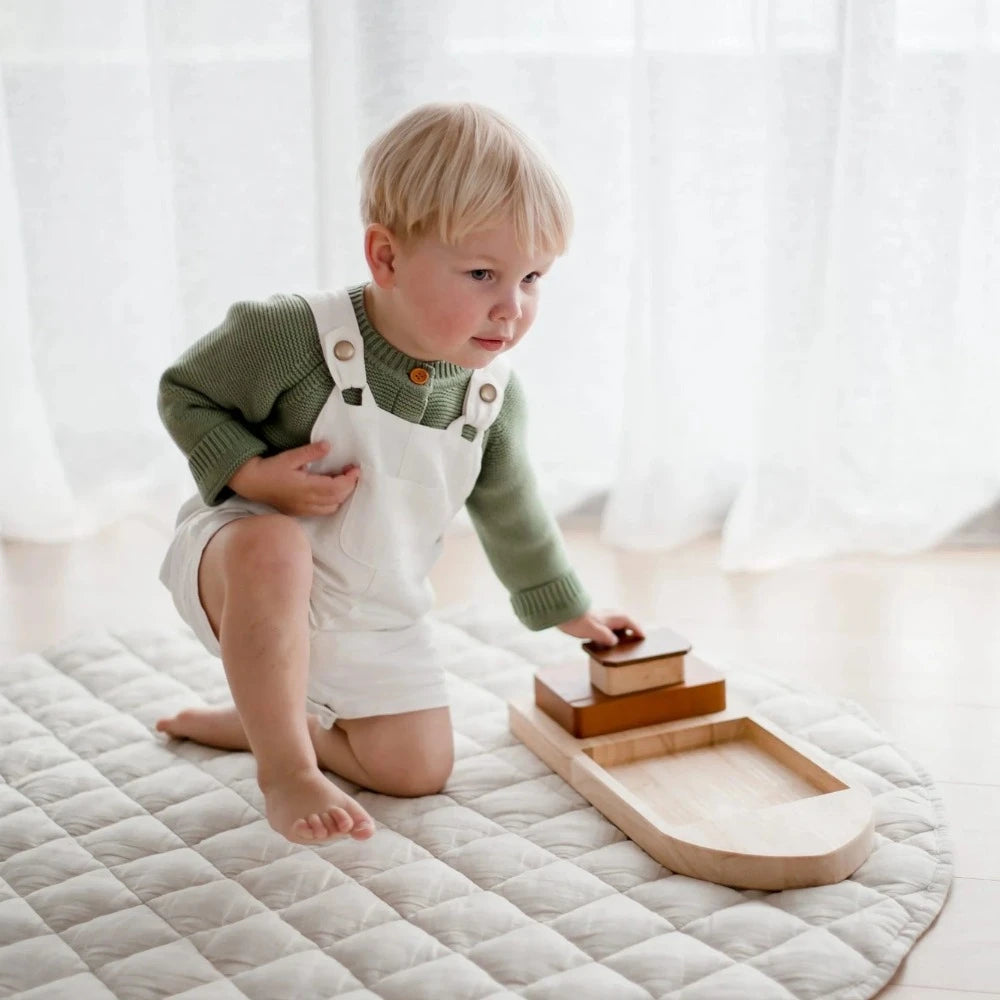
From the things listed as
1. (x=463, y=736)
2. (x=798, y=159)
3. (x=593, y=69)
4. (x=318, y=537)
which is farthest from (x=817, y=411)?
(x=318, y=537)

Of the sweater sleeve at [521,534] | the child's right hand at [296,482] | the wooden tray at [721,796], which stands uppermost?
the child's right hand at [296,482]

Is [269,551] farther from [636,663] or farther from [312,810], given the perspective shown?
[636,663]

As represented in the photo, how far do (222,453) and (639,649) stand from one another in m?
0.42

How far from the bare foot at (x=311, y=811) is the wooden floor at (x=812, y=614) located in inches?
18.7

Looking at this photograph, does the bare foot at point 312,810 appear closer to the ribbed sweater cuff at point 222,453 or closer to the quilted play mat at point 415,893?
the quilted play mat at point 415,893

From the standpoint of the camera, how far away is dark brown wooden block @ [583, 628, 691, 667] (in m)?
1.29

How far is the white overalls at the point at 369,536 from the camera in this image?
1.21 m

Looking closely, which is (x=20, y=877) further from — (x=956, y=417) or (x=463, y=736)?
(x=956, y=417)

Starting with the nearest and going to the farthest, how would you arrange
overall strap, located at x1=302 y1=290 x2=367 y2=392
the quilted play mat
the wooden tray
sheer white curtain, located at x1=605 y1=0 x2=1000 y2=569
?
the quilted play mat
the wooden tray
overall strap, located at x1=302 y1=290 x2=367 y2=392
sheer white curtain, located at x1=605 y1=0 x2=1000 y2=569

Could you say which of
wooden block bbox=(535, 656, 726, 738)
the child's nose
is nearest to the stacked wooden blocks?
wooden block bbox=(535, 656, 726, 738)

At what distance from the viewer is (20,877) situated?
112 centimetres

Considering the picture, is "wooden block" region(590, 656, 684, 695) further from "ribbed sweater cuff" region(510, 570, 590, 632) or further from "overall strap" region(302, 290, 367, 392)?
"overall strap" region(302, 290, 367, 392)

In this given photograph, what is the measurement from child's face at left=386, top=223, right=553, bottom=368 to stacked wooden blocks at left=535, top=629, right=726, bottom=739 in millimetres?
324

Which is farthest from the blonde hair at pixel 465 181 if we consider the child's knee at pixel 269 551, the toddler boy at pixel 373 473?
the child's knee at pixel 269 551
